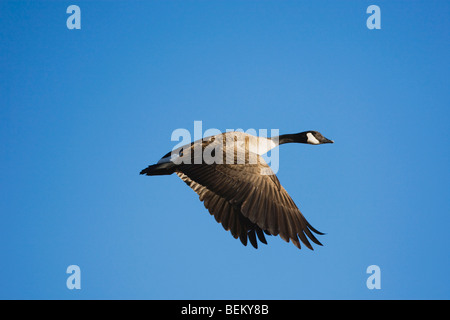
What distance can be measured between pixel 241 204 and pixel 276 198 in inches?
23.7

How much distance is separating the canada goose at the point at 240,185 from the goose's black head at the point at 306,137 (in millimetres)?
1007

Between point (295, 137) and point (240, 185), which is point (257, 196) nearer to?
point (240, 185)

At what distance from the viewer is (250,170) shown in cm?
741

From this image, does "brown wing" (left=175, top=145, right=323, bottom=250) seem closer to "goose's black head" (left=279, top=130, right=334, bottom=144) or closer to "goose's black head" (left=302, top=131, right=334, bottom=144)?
"goose's black head" (left=279, top=130, right=334, bottom=144)

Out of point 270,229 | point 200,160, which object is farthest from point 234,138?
point 270,229

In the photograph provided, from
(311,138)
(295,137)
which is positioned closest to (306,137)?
(311,138)

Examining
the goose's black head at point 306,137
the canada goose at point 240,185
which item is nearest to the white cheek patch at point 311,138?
the goose's black head at point 306,137

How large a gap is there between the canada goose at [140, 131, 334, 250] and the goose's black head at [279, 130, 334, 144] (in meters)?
1.01

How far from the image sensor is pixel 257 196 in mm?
7094

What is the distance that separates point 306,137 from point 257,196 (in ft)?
10.4

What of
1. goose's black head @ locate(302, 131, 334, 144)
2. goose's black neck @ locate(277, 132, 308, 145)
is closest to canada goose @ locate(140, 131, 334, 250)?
goose's black neck @ locate(277, 132, 308, 145)

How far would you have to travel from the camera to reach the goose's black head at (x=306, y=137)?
386 inches

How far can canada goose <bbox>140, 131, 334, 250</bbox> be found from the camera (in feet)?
22.9

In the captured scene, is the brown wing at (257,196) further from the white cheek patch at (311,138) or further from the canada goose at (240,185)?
the white cheek patch at (311,138)
